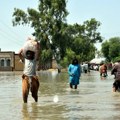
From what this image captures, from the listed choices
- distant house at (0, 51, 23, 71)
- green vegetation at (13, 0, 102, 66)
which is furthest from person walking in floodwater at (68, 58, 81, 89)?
distant house at (0, 51, 23, 71)

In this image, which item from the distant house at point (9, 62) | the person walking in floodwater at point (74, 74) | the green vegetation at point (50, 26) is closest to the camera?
the person walking in floodwater at point (74, 74)

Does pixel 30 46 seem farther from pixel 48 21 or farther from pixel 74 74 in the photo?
pixel 48 21


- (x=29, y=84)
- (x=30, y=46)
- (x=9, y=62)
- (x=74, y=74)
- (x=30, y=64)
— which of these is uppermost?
(x=9, y=62)

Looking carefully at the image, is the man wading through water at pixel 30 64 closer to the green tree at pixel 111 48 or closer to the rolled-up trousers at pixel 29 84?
the rolled-up trousers at pixel 29 84

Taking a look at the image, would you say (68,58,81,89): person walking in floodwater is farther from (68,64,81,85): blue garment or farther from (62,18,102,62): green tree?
(62,18,102,62): green tree

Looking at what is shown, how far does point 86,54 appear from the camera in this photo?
98.6m

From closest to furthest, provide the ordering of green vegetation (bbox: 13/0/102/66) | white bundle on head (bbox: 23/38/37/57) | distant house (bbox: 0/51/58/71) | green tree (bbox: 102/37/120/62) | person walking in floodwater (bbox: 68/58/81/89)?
white bundle on head (bbox: 23/38/37/57) → person walking in floodwater (bbox: 68/58/81/89) → green vegetation (bbox: 13/0/102/66) → distant house (bbox: 0/51/58/71) → green tree (bbox: 102/37/120/62)

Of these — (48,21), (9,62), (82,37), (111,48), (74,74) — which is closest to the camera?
(74,74)

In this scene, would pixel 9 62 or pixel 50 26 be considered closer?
pixel 50 26

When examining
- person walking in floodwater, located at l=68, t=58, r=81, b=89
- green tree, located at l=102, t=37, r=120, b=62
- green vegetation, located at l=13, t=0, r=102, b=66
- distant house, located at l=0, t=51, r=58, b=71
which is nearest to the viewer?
person walking in floodwater, located at l=68, t=58, r=81, b=89

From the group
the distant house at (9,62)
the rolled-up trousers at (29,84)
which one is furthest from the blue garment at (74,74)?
the distant house at (9,62)

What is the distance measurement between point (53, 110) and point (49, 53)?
6648 centimetres

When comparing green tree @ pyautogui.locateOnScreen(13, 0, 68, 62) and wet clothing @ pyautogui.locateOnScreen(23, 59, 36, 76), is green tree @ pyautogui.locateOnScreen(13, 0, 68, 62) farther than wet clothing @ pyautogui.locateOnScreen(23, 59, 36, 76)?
Yes

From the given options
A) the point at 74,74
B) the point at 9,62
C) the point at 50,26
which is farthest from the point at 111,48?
the point at 74,74
